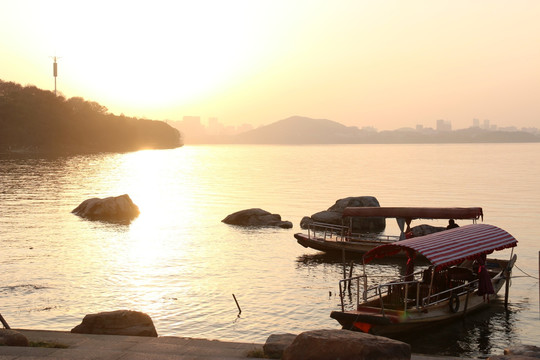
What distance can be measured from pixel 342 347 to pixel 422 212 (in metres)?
30.1

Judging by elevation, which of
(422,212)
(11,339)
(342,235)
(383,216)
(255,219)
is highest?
(422,212)

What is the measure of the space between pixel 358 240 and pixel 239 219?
18006 mm

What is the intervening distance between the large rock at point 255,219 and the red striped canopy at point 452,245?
29.1 m

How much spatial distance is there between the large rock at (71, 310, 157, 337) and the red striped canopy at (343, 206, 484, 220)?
25807 millimetres

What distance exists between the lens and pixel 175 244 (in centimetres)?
5069

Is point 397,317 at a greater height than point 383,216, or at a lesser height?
lesser

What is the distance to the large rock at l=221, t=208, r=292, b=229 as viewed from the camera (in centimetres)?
5972

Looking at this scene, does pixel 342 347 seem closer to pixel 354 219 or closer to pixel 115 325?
pixel 115 325

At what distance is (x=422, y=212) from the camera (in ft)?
139

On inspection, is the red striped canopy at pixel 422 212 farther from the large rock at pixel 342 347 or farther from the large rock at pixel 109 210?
the large rock at pixel 109 210

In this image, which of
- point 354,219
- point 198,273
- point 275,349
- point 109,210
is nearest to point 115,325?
point 275,349

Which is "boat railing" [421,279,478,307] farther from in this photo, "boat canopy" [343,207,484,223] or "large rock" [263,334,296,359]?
"large rock" [263,334,296,359]

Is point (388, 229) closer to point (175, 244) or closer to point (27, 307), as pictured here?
point (175, 244)

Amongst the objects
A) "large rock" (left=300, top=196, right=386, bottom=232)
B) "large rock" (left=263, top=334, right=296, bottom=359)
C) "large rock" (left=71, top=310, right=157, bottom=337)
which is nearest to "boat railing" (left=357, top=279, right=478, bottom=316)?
"large rock" (left=263, top=334, right=296, bottom=359)
